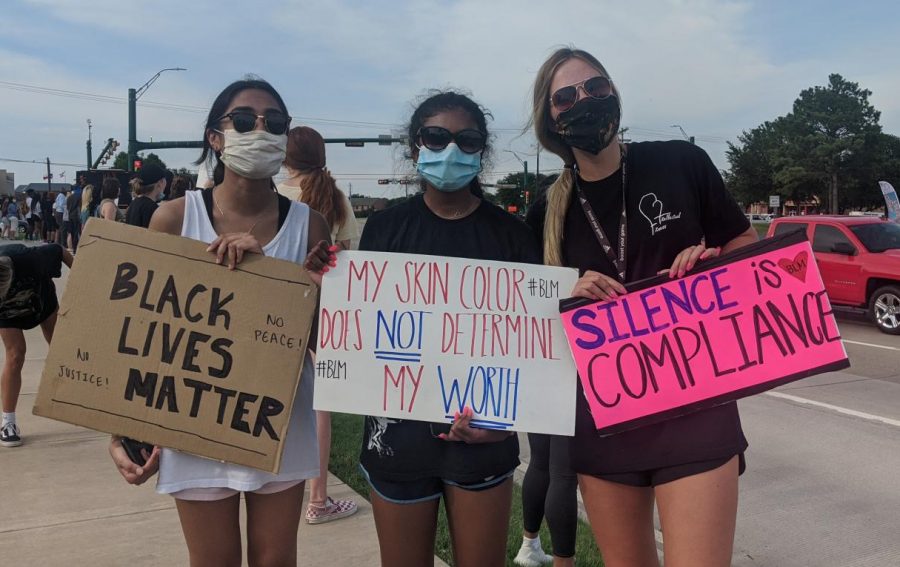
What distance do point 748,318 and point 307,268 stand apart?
4.50ft

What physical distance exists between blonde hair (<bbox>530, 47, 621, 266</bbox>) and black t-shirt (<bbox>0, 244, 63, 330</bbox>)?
12.9ft

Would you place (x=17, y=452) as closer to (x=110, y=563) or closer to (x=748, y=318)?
(x=110, y=563)

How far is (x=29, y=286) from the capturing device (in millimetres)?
4895

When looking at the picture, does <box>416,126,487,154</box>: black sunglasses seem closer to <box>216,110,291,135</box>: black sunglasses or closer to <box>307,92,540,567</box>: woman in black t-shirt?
<box>307,92,540,567</box>: woman in black t-shirt

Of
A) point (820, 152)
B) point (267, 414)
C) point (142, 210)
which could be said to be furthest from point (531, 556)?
point (820, 152)

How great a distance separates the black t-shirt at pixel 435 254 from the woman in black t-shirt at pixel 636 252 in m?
0.15

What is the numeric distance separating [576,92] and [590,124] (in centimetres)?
13

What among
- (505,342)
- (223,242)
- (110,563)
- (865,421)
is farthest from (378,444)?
(865,421)

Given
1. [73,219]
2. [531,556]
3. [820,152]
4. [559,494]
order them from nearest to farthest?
1. [559,494]
2. [531,556]
3. [73,219]
4. [820,152]

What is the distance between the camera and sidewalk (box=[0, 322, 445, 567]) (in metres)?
3.47

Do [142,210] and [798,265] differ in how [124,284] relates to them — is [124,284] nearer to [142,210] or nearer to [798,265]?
[798,265]

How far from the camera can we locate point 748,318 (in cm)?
216

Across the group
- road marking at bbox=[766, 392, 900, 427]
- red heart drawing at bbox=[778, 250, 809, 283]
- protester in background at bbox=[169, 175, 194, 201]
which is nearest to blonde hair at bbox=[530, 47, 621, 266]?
red heart drawing at bbox=[778, 250, 809, 283]

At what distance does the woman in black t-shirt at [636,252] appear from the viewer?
2.02m
